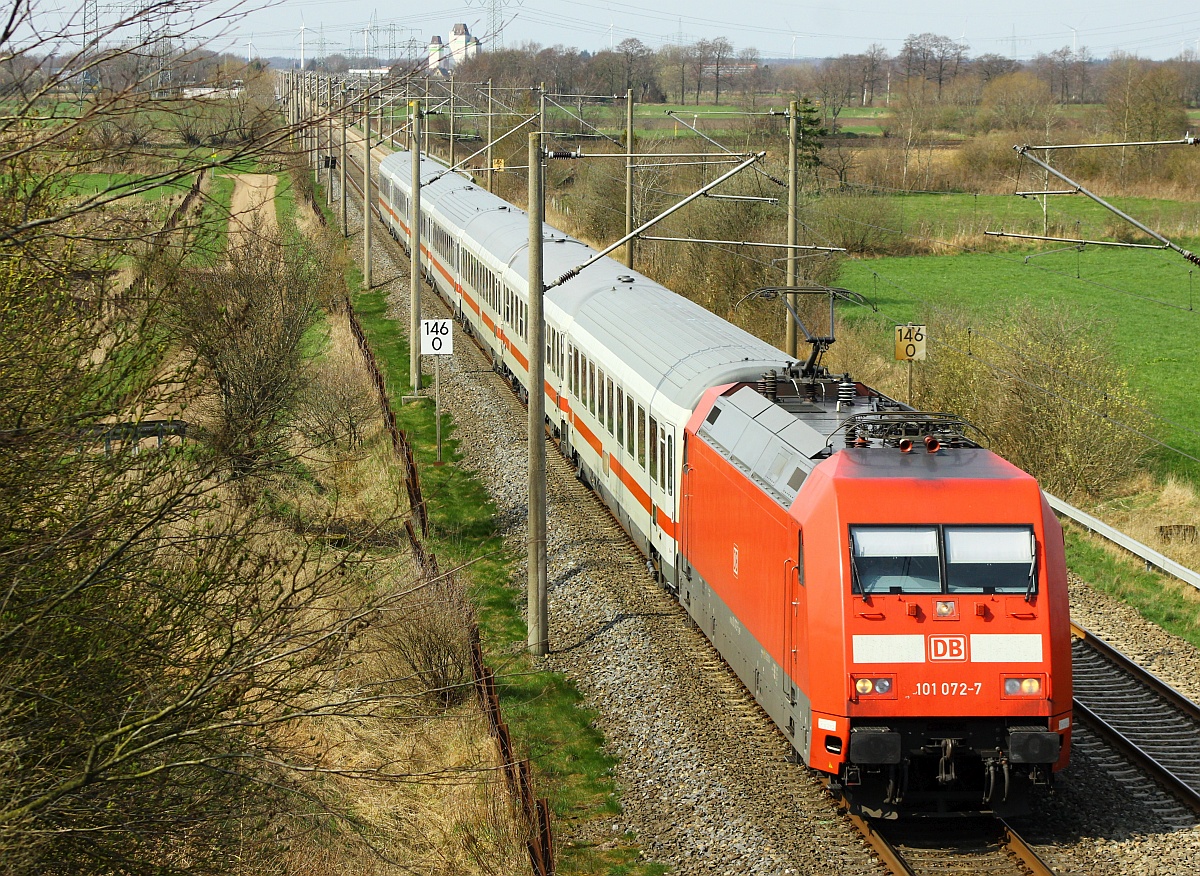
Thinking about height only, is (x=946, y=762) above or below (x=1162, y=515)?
above

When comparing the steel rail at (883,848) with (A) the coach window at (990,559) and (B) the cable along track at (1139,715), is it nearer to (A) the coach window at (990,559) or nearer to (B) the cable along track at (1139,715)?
(A) the coach window at (990,559)

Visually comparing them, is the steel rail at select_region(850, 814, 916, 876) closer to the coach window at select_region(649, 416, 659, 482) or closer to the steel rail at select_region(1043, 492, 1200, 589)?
the coach window at select_region(649, 416, 659, 482)

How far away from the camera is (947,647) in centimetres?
970

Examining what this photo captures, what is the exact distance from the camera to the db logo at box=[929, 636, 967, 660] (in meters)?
9.68

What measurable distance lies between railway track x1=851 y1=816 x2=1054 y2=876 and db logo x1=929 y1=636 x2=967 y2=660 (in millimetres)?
1479

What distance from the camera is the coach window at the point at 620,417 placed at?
1725 centimetres

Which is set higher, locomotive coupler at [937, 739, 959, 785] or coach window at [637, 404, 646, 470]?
coach window at [637, 404, 646, 470]

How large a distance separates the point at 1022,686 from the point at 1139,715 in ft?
13.4

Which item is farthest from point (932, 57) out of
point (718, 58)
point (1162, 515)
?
point (1162, 515)

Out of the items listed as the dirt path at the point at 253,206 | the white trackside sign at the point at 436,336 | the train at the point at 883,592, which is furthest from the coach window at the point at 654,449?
the white trackside sign at the point at 436,336

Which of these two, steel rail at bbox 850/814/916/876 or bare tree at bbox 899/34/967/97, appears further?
bare tree at bbox 899/34/967/97

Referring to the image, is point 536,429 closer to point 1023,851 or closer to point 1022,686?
point 1022,686

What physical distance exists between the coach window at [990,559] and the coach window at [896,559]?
0.13m

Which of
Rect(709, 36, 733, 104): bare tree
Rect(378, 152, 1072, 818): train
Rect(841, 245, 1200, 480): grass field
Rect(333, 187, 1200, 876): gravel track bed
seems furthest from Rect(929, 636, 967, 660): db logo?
Rect(709, 36, 733, 104): bare tree
